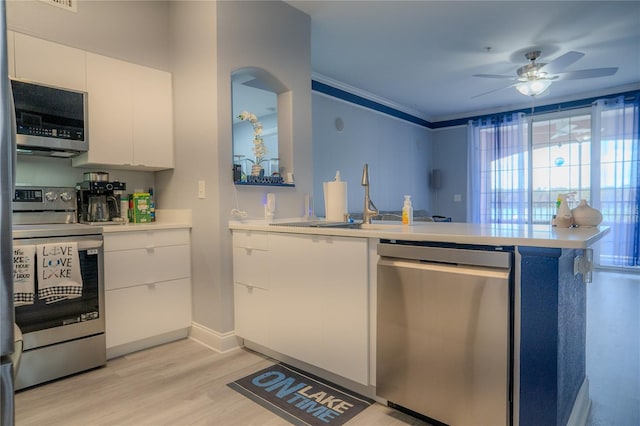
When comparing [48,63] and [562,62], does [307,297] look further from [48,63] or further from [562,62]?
[562,62]

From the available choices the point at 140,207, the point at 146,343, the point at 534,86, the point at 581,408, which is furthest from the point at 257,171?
the point at 534,86

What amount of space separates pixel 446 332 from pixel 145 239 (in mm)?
Result: 2037

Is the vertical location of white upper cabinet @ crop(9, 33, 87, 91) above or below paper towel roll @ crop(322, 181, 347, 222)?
above

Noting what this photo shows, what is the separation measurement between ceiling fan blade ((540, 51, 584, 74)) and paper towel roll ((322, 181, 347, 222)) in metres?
2.66

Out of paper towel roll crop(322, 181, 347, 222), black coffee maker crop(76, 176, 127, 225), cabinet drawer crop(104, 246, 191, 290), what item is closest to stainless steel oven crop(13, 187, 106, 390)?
cabinet drawer crop(104, 246, 191, 290)

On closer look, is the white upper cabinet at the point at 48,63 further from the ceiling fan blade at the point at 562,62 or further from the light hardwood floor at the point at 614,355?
the ceiling fan blade at the point at 562,62

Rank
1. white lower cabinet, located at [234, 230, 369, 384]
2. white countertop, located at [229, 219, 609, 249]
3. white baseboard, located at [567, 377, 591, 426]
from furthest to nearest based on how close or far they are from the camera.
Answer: white lower cabinet, located at [234, 230, 369, 384] → white baseboard, located at [567, 377, 591, 426] → white countertop, located at [229, 219, 609, 249]

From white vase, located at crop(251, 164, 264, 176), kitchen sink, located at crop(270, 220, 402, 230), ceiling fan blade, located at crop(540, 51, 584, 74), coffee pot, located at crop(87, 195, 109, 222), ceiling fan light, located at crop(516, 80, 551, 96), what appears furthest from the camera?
ceiling fan light, located at crop(516, 80, 551, 96)

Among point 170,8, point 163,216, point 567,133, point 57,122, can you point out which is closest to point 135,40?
point 170,8

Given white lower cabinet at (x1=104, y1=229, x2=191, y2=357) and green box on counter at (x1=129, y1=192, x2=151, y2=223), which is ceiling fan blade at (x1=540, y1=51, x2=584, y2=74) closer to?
white lower cabinet at (x1=104, y1=229, x2=191, y2=357)

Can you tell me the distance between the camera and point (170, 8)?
9.83ft

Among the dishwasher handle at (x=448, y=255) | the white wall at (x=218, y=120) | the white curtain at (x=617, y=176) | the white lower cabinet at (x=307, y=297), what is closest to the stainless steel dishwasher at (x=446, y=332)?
the dishwasher handle at (x=448, y=255)

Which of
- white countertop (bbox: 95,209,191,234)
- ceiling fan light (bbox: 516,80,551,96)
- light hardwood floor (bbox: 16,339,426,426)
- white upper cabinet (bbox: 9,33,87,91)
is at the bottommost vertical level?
light hardwood floor (bbox: 16,339,426,426)

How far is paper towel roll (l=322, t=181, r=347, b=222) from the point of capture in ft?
8.55
